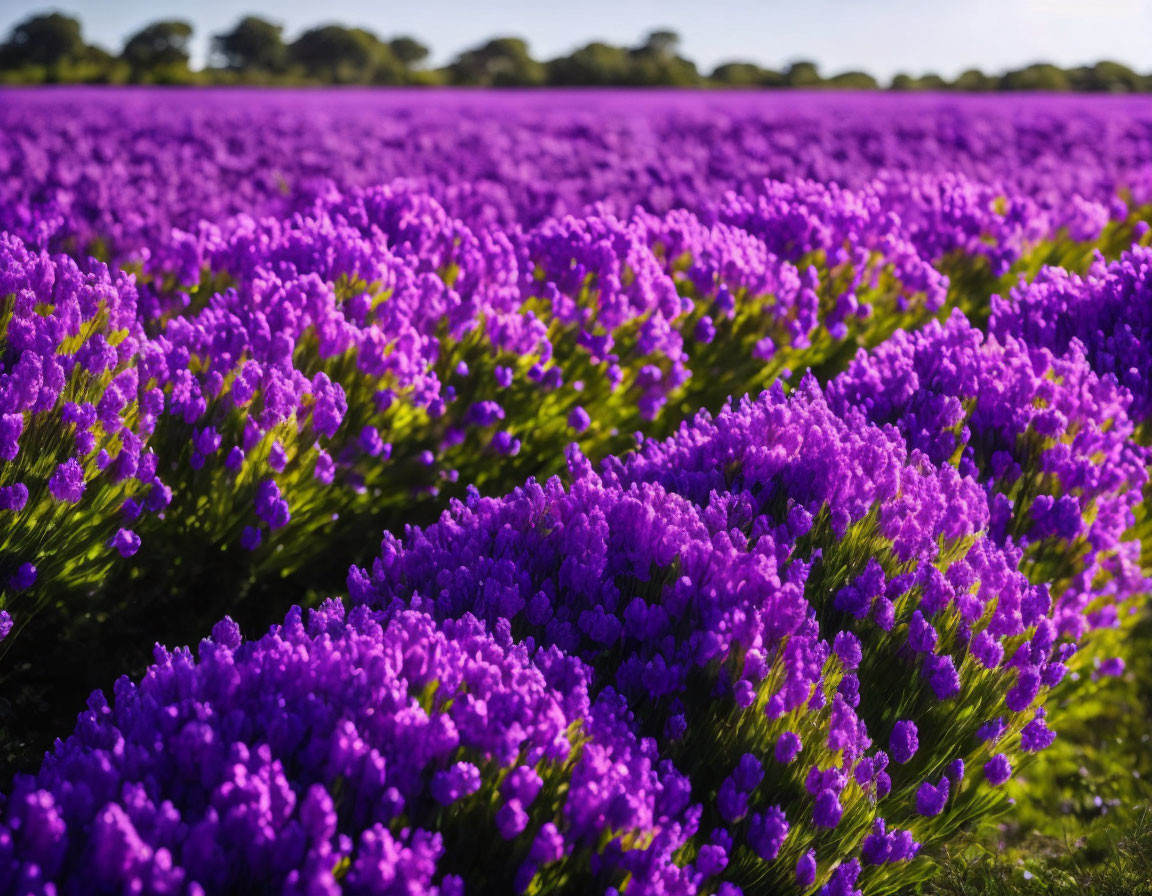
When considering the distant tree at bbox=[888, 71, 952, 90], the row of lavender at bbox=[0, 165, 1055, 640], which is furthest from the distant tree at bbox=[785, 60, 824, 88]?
the row of lavender at bbox=[0, 165, 1055, 640]

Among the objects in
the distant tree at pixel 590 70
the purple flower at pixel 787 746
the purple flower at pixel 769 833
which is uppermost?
the distant tree at pixel 590 70

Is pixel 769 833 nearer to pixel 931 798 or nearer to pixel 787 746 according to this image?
pixel 787 746

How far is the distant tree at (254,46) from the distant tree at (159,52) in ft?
6.72

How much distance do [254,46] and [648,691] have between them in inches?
2200

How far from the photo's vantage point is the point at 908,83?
131 feet

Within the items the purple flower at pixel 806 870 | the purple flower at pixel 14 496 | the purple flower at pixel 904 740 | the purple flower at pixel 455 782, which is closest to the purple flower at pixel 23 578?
the purple flower at pixel 14 496

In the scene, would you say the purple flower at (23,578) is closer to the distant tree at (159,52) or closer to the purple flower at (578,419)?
the purple flower at (578,419)

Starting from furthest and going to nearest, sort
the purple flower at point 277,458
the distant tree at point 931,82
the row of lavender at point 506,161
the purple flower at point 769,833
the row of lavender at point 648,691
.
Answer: the distant tree at point 931,82 → the row of lavender at point 506,161 → the purple flower at point 277,458 → the purple flower at point 769,833 → the row of lavender at point 648,691

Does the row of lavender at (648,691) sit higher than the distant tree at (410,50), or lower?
lower

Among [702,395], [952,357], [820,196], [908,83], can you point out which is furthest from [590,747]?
[908,83]

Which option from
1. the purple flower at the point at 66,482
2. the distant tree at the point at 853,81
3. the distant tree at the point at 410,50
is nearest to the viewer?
the purple flower at the point at 66,482

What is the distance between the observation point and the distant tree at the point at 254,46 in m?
50.7

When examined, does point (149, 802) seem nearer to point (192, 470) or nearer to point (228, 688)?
point (228, 688)

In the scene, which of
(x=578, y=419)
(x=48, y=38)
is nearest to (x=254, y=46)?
(x=48, y=38)
